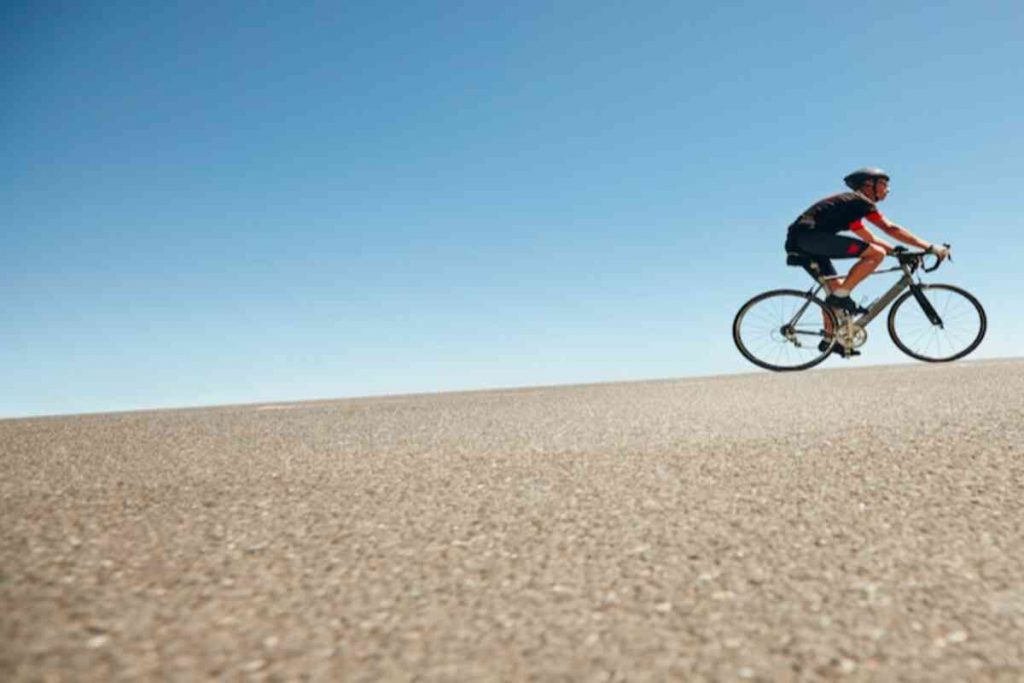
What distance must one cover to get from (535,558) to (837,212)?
7.44 meters

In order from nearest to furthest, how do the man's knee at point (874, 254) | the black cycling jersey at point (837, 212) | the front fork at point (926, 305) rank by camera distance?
the black cycling jersey at point (837, 212) < the man's knee at point (874, 254) < the front fork at point (926, 305)

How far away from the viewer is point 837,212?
811 cm

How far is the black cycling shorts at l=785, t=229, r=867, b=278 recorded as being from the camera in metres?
8.24

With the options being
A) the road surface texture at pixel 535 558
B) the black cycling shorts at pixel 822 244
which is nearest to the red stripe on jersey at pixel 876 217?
the black cycling shorts at pixel 822 244

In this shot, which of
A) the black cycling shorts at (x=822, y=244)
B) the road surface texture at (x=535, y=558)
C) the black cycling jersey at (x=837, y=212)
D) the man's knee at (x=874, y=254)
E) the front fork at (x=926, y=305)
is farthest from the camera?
the front fork at (x=926, y=305)

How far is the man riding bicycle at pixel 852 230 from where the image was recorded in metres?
8.11

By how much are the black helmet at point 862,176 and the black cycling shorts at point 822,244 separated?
2.34 feet

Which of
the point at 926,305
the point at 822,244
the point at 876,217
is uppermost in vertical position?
the point at 876,217

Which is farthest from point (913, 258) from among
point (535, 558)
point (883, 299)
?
point (535, 558)

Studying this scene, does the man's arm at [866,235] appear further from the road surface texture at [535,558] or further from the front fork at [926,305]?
the road surface texture at [535,558]

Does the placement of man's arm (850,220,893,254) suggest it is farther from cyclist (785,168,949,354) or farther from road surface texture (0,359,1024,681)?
road surface texture (0,359,1024,681)

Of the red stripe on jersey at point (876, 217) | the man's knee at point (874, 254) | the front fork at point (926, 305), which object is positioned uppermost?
the red stripe on jersey at point (876, 217)

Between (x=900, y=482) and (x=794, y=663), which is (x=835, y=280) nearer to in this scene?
(x=900, y=482)

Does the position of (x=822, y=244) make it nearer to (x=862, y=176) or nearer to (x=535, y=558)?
(x=862, y=176)
